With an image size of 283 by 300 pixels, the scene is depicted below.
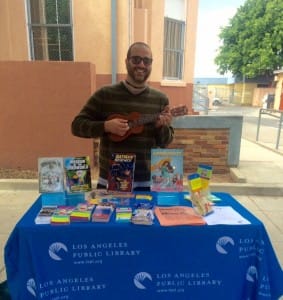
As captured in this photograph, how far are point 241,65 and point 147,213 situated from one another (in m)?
31.2

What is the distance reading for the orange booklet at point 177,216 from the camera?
1498 mm

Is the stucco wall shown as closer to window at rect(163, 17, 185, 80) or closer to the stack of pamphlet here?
window at rect(163, 17, 185, 80)

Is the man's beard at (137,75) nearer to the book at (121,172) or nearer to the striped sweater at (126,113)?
the striped sweater at (126,113)

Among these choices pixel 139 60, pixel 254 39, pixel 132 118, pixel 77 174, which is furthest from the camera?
pixel 254 39

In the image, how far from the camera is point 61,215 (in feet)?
5.00

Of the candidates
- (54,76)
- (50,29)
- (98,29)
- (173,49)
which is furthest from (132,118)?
(173,49)

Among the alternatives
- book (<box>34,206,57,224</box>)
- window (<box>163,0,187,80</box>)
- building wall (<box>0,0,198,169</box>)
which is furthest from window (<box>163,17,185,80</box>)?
book (<box>34,206,57,224</box>)

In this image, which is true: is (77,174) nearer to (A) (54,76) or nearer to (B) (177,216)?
(B) (177,216)

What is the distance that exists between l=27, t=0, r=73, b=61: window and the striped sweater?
425 centimetres

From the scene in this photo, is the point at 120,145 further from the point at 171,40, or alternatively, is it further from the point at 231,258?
the point at 171,40

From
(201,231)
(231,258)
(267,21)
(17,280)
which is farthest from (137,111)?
(267,21)

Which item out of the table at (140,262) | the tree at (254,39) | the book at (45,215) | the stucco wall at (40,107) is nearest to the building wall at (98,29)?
the stucco wall at (40,107)

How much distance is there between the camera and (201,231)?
1495 mm

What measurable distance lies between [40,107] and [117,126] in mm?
3322
